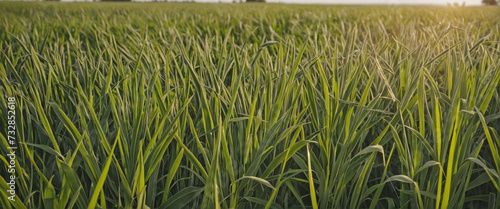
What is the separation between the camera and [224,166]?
79 centimetres

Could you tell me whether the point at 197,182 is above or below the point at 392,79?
below

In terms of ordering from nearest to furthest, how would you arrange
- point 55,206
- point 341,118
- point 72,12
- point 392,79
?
point 55,206 < point 341,118 < point 392,79 < point 72,12

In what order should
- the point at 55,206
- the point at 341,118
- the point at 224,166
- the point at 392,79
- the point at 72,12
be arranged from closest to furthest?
the point at 55,206 → the point at 224,166 → the point at 341,118 → the point at 392,79 → the point at 72,12

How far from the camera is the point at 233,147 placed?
867mm

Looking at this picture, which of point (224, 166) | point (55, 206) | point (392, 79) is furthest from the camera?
point (392, 79)

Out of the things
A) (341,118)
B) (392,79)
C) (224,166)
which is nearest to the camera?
(224,166)

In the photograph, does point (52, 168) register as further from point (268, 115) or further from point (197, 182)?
→ point (268, 115)

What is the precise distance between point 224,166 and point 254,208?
11cm

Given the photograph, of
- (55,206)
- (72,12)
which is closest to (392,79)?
(55,206)

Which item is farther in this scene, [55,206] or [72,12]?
[72,12]

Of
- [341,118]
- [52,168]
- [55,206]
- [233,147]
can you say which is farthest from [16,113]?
[341,118]

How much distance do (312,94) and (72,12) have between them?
6570 millimetres

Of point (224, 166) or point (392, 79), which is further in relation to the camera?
point (392, 79)

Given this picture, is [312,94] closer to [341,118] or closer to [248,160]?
[341,118]
